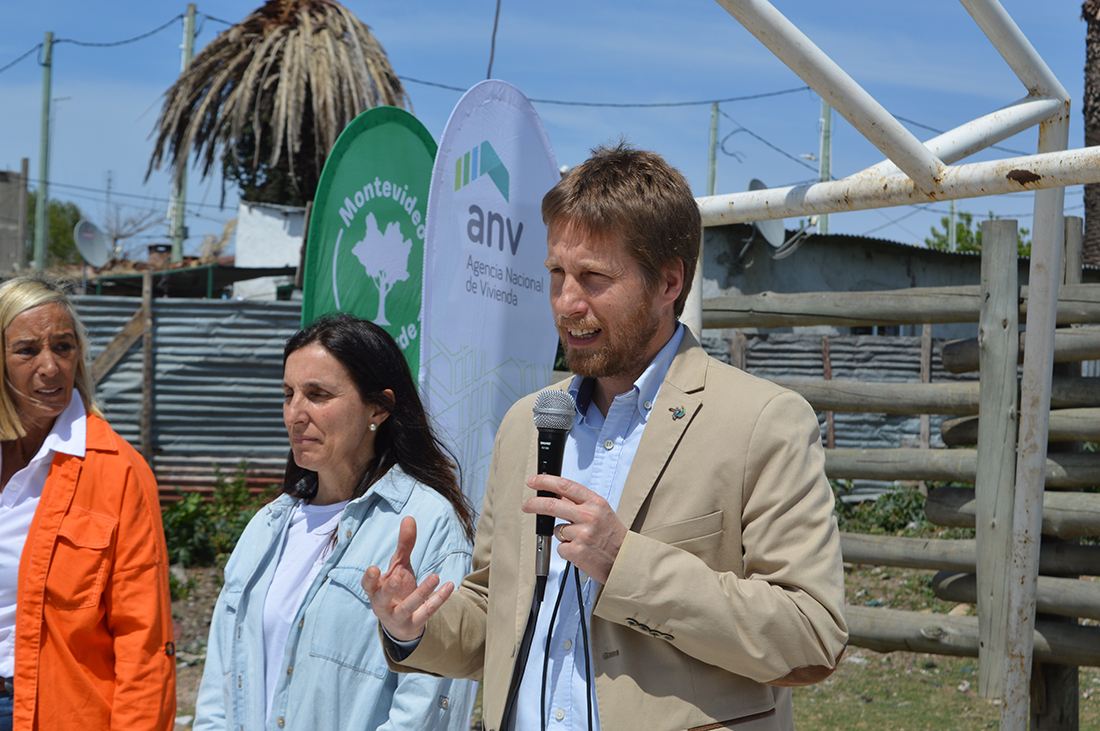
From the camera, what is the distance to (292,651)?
2580 mm

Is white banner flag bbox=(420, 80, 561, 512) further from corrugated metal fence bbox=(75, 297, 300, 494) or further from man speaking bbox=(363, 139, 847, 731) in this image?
corrugated metal fence bbox=(75, 297, 300, 494)

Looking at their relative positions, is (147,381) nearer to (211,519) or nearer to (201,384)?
(201,384)

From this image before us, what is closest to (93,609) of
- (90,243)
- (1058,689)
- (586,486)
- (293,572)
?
(293,572)

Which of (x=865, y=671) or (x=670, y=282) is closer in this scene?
(x=670, y=282)

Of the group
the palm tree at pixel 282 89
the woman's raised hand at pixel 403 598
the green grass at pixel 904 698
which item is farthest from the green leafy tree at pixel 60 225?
the woman's raised hand at pixel 403 598

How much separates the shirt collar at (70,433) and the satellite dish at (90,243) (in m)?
12.8

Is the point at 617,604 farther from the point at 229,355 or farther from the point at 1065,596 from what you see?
the point at 229,355

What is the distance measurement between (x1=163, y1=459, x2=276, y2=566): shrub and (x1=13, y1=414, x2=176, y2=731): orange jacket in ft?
18.8

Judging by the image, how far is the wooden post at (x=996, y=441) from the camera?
15.8ft

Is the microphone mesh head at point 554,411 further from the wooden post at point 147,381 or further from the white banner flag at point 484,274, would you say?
the wooden post at point 147,381

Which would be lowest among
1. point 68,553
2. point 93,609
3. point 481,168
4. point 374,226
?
point 93,609

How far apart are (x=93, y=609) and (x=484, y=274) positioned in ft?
5.60

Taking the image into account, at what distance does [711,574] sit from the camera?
165cm

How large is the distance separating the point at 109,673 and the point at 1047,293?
3.27 metres
